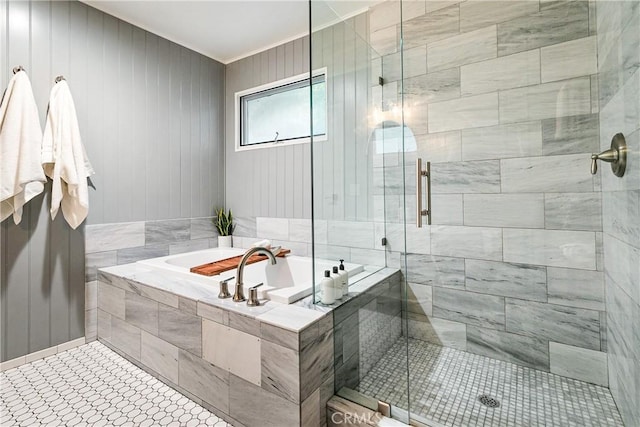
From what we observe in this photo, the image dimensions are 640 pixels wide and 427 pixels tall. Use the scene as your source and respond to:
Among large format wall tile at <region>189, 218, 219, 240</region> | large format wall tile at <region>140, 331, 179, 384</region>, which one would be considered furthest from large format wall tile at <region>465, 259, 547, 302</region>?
large format wall tile at <region>189, 218, 219, 240</region>

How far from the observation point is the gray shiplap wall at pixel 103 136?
198 centimetres

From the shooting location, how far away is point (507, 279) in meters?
1.92

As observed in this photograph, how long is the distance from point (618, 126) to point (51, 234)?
10.7 ft

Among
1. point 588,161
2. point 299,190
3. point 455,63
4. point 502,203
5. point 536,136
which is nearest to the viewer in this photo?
point 588,161

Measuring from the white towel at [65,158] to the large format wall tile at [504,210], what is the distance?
103 inches

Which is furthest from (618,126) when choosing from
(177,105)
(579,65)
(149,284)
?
(177,105)

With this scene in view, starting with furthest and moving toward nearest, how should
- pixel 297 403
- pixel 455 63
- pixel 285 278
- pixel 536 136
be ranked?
pixel 285 278 < pixel 455 63 < pixel 536 136 < pixel 297 403

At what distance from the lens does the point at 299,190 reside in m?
2.83

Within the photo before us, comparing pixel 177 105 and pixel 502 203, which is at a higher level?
pixel 177 105

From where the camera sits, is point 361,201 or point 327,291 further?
point 361,201

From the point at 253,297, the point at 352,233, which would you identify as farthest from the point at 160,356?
the point at 352,233

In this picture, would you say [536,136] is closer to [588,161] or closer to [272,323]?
[588,161]

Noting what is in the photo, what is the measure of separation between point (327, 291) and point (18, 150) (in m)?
2.03

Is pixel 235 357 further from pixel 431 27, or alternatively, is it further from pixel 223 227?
pixel 431 27
